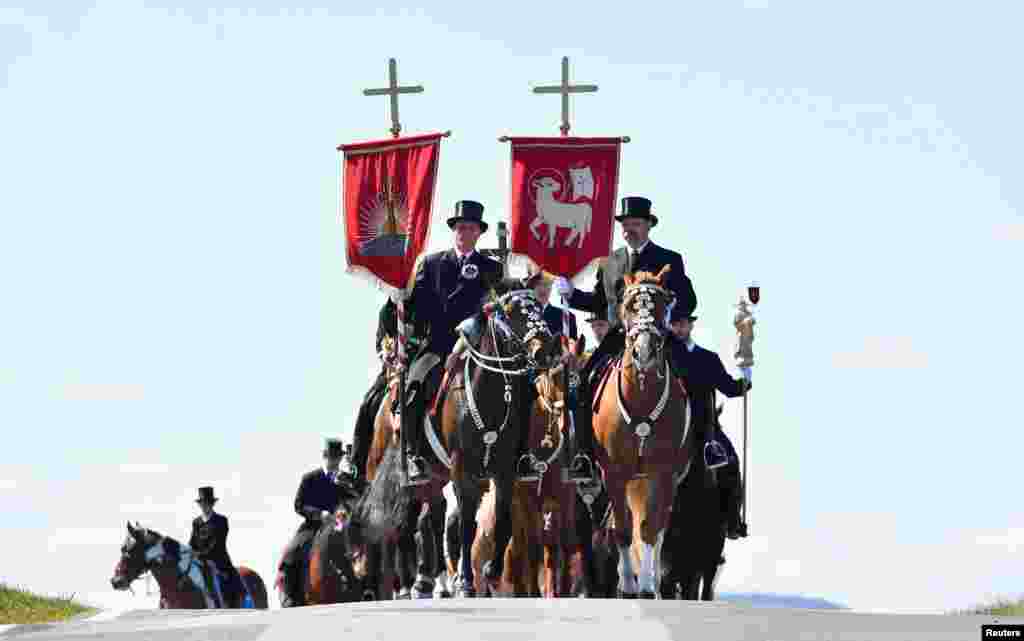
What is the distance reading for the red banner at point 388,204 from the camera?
27.2 metres

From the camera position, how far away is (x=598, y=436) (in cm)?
2381

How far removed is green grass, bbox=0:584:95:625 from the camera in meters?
24.6

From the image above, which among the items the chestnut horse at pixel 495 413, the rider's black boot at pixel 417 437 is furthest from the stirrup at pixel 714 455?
the rider's black boot at pixel 417 437

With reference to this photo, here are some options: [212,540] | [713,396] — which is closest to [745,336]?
[713,396]

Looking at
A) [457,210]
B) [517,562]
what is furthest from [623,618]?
[457,210]

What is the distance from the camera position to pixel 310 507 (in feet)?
111

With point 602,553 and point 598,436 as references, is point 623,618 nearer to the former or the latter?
point 598,436

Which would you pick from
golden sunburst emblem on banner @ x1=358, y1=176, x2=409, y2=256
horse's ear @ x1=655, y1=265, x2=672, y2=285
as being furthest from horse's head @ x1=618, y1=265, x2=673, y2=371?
golden sunburst emblem on banner @ x1=358, y1=176, x2=409, y2=256

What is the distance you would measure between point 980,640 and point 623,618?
2589mm

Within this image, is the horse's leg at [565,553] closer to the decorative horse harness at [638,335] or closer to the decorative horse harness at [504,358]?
the decorative horse harness at [504,358]

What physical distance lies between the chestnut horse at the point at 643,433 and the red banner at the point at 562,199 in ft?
9.91

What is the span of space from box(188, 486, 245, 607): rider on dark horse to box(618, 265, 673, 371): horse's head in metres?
15.0

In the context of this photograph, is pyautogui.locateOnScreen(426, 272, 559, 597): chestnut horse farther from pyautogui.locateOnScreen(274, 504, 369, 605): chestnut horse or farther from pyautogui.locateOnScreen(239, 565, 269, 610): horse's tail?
pyautogui.locateOnScreen(239, 565, 269, 610): horse's tail

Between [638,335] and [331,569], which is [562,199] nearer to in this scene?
[638,335]
